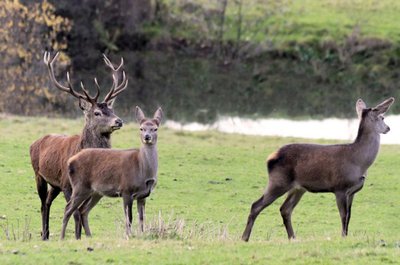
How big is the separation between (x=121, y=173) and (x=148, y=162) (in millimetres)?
374

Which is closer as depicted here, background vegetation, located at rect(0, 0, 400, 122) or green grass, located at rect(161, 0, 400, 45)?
background vegetation, located at rect(0, 0, 400, 122)

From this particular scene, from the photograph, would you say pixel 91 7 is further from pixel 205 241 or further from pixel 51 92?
pixel 205 241

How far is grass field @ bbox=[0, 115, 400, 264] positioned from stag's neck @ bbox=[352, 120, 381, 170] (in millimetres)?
982

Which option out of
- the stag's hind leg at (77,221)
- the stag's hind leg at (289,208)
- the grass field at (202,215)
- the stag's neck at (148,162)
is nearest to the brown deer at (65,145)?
the stag's hind leg at (77,221)

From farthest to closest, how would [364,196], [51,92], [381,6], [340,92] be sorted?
[381,6] → [340,92] → [51,92] → [364,196]

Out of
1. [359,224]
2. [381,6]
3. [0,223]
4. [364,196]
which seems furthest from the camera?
[381,6]

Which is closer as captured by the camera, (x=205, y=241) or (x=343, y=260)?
(x=343, y=260)

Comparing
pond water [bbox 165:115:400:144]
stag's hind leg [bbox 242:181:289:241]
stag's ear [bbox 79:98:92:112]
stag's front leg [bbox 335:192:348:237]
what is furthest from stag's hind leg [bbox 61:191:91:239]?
pond water [bbox 165:115:400:144]

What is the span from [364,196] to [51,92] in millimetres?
19002

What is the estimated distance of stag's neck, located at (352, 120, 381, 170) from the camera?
13.3 meters

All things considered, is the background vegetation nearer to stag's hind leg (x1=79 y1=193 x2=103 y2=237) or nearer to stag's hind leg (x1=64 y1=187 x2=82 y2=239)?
stag's hind leg (x1=64 y1=187 x2=82 y2=239)

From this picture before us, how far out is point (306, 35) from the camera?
4688 cm

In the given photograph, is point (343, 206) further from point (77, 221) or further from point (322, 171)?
point (77, 221)

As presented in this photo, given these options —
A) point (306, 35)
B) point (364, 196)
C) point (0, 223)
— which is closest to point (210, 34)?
point (306, 35)
